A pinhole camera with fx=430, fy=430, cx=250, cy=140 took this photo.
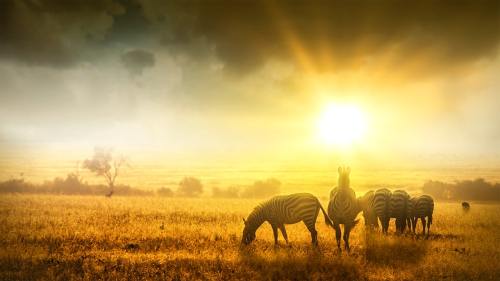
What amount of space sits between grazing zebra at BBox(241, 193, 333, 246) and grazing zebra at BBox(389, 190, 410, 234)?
5558 mm

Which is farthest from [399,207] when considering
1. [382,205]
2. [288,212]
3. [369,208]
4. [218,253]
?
[218,253]

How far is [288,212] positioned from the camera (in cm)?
1761

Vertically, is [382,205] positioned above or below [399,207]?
above

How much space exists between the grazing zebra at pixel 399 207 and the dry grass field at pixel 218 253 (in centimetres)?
146

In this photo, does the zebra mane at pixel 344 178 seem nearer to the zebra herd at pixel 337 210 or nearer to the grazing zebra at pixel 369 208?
the zebra herd at pixel 337 210

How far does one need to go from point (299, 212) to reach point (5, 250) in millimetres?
11969

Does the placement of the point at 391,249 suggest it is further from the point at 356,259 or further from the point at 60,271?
the point at 60,271

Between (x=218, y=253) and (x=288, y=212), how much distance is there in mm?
3269

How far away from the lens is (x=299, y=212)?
1736cm

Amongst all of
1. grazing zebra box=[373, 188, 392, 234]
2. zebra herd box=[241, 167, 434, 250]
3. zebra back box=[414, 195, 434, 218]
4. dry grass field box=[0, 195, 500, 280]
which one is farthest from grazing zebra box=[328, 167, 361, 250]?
zebra back box=[414, 195, 434, 218]

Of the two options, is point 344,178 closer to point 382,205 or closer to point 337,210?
point 337,210

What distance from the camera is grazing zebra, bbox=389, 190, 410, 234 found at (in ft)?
71.0

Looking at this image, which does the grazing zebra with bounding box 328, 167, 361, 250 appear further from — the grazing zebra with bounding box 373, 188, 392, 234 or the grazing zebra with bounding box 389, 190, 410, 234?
the grazing zebra with bounding box 389, 190, 410, 234

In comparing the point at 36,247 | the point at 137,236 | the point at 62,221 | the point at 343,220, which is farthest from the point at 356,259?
the point at 62,221
